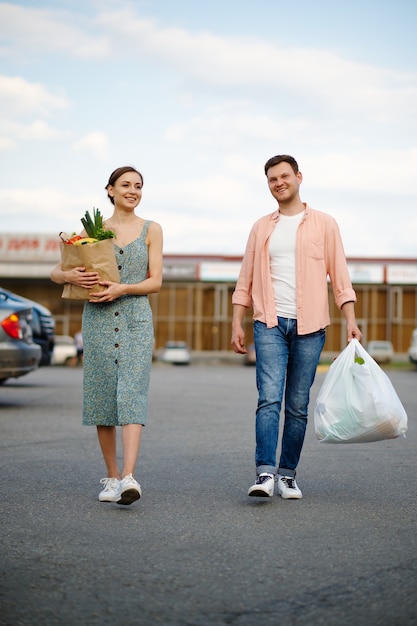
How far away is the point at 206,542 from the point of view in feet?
14.5

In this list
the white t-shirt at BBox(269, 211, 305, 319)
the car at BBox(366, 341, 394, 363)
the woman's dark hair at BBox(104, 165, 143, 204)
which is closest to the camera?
the woman's dark hair at BBox(104, 165, 143, 204)

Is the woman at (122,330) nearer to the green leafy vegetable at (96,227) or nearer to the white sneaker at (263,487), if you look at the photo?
the green leafy vegetable at (96,227)

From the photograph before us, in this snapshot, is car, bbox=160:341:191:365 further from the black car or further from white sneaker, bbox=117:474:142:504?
white sneaker, bbox=117:474:142:504

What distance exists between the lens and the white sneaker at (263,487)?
5480mm

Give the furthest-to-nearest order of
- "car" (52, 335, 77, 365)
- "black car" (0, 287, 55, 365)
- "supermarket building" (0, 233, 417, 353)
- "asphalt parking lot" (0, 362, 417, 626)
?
1. "supermarket building" (0, 233, 417, 353)
2. "car" (52, 335, 77, 365)
3. "black car" (0, 287, 55, 365)
4. "asphalt parking lot" (0, 362, 417, 626)

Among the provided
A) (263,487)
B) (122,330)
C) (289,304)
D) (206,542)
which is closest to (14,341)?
(122,330)

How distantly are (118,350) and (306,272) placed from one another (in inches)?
48.8

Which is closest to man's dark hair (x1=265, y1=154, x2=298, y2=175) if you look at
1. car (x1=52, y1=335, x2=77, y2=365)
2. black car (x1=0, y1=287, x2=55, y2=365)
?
black car (x1=0, y1=287, x2=55, y2=365)

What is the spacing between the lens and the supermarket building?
59812 mm

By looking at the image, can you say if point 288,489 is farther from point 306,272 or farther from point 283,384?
point 306,272

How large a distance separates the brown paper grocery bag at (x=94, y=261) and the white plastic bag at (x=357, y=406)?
4.76 feet

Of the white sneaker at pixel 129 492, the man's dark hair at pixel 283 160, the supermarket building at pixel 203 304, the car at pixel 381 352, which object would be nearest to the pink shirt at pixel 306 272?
the man's dark hair at pixel 283 160

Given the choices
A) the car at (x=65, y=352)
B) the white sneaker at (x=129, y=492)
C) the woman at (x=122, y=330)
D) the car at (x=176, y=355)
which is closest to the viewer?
the white sneaker at (x=129, y=492)

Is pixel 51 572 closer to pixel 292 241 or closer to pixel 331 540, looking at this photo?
pixel 331 540
